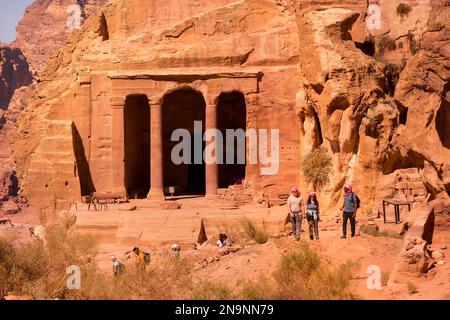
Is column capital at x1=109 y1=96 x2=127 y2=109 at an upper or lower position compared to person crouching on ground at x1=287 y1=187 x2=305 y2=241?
upper

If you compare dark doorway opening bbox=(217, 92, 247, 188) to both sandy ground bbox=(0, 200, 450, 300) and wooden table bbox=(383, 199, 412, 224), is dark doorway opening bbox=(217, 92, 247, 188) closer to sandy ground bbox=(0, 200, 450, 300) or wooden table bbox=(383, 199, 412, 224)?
sandy ground bbox=(0, 200, 450, 300)

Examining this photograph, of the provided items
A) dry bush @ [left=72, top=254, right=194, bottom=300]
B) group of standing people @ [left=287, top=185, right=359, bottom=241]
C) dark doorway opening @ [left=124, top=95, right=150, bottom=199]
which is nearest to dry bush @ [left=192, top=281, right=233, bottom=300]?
dry bush @ [left=72, top=254, right=194, bottom=300]

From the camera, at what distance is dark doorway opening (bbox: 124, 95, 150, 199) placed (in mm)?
35062

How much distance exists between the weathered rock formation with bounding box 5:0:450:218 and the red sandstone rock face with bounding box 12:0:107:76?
74.0 metres

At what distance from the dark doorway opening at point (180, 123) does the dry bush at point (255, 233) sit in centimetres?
1016

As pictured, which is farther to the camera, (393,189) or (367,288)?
(393,189)

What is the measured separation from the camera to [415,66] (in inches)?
845

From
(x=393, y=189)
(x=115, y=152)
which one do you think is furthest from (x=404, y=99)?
(x=115, y=152)

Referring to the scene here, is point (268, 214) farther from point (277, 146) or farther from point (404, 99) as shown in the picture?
point (404, 99)

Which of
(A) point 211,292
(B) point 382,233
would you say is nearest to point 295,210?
(B) point 382,233

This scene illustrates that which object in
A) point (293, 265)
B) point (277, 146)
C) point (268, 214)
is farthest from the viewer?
point (277, 146)

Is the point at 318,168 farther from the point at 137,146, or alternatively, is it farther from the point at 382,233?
the point at 137,146

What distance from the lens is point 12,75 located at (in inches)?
3752

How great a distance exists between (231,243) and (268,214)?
4.51m
